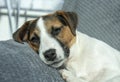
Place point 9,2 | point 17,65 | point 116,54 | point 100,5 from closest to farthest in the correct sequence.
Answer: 1. point 17,65
2. point 116,54
3. point 100,5
4. point 9,2

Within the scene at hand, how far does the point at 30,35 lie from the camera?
1.60m

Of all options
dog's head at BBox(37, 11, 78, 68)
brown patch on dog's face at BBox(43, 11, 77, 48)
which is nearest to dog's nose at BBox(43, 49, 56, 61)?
dog's head at BBox(37, 11, 78, 68)

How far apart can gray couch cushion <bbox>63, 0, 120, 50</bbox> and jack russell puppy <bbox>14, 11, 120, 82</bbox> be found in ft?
0.85

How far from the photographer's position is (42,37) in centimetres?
151

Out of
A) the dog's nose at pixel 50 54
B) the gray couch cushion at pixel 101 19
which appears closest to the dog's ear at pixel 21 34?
the dog's nose at pixel 50 54

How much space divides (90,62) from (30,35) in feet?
1.02

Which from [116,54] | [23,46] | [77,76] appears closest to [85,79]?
Answer: [77,76]

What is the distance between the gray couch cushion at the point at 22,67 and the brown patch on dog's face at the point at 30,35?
5cm

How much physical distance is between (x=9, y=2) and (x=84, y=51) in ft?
3.25

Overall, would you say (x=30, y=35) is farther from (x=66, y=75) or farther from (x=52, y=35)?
(x=66, y=75)

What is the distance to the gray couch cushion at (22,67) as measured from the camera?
1265mm

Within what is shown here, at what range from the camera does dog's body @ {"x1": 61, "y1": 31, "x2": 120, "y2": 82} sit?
1573 millimetres

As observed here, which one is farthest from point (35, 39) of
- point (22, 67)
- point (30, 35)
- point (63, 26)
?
point (22, 67)

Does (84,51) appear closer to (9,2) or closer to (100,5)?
(100,5)
